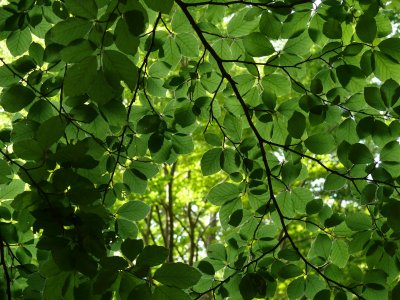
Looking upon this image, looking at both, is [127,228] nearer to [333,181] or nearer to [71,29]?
[333,181]

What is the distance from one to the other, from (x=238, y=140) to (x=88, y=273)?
105 centimetres

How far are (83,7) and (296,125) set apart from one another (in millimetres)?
955

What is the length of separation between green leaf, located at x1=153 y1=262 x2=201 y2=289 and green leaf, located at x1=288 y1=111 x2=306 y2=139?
0.78 m

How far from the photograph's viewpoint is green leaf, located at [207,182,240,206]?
6.42 ft

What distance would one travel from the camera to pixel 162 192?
7059 mm

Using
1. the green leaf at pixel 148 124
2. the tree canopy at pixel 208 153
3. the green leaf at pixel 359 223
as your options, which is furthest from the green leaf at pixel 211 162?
the green leaf at pixel 359 223

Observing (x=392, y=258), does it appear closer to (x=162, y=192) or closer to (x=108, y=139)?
(x=108, y=139)

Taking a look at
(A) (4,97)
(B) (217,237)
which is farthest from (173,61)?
(B) (217,237)

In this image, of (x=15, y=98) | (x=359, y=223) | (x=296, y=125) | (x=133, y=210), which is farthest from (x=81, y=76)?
(x=359, y=223)

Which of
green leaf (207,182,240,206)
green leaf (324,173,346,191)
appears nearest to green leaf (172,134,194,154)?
green leaf (207,182,240,206)

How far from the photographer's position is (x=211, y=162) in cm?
205

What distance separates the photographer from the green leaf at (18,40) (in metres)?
1.96

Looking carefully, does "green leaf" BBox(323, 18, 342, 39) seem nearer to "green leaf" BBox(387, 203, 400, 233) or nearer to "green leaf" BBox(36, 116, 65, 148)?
"green leaf" BBox(387, 203, 400, 233)

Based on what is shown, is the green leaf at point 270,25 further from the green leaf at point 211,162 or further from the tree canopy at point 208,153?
the green leaf at point 211,162
